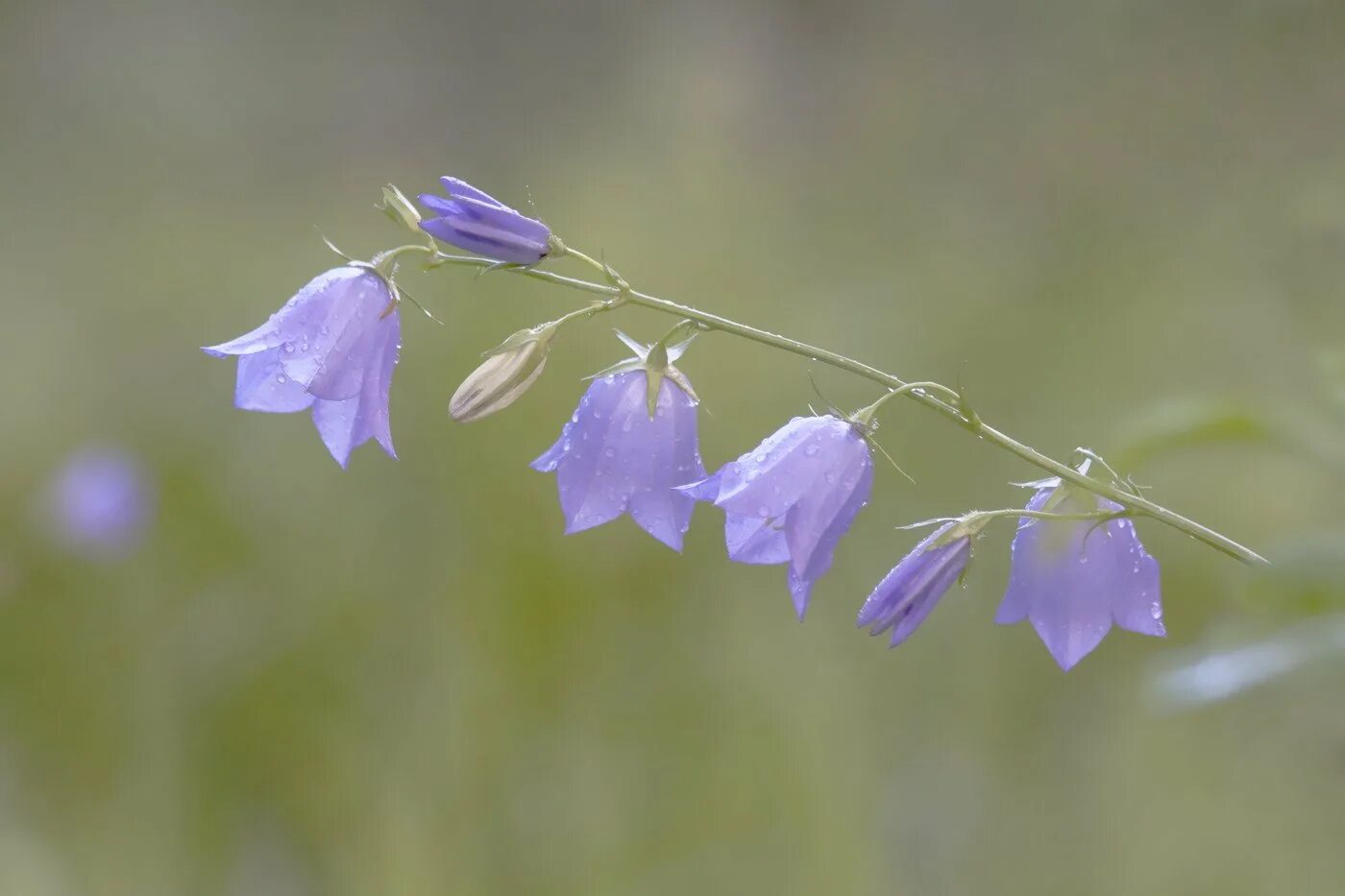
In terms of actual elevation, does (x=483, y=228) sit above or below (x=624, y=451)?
above

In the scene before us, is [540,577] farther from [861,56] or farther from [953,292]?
Answer: [861,56]

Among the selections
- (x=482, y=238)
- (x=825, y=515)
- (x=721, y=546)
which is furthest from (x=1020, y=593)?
(x=721, y=546)

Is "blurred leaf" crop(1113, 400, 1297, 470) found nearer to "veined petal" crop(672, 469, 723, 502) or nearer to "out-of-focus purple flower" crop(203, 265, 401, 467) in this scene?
"veined petal" crop(672, 469, 723, 502)

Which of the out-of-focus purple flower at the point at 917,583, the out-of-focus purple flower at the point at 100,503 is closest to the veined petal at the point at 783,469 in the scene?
the out-of-focus purple flower at the point at 917,583

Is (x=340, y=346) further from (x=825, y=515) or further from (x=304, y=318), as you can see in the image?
(x=825, y=515)

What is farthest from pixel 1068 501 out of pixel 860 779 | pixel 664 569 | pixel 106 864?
pixel 106 864

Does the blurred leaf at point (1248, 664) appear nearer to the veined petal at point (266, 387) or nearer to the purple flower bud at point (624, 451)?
the purple flower bud at point (624, 451)
